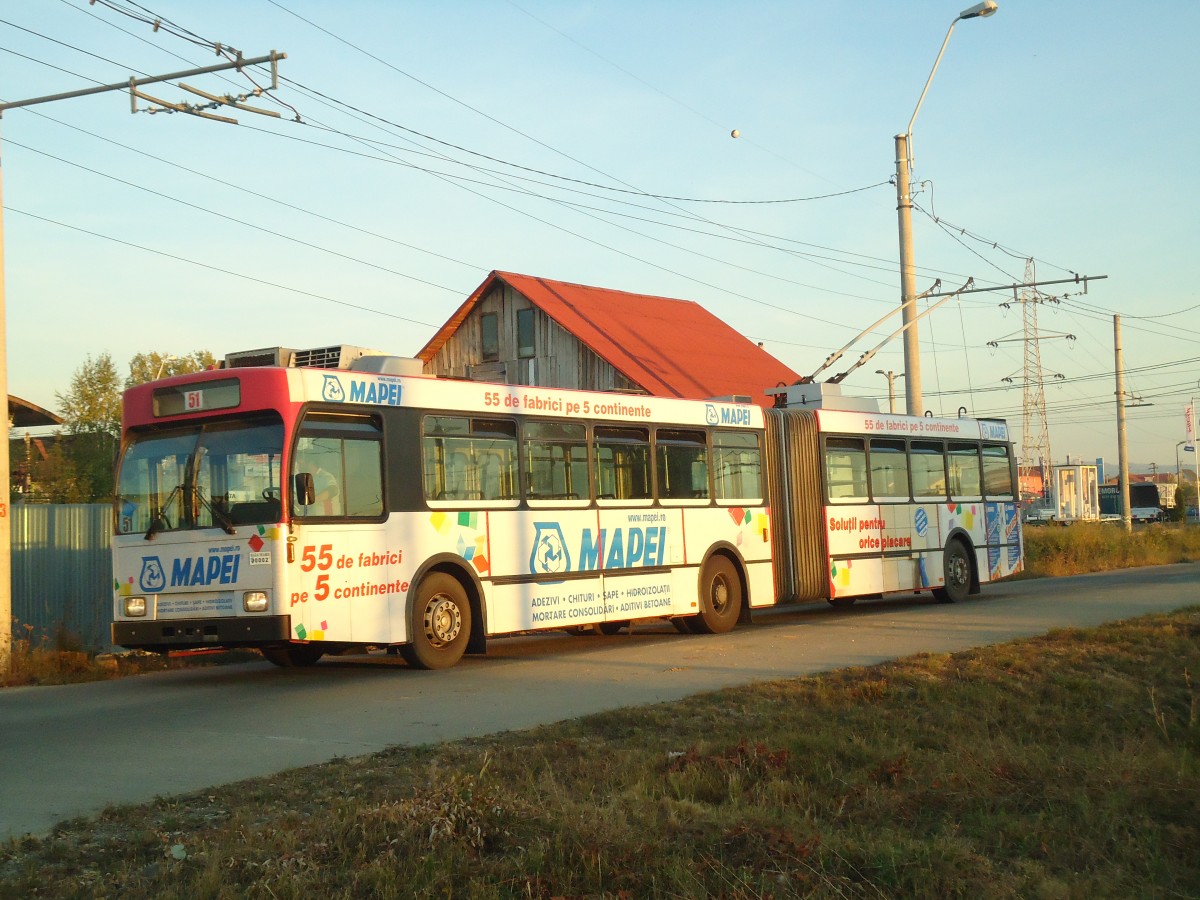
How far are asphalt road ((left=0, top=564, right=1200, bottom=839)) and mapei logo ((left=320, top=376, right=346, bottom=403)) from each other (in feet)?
9.05

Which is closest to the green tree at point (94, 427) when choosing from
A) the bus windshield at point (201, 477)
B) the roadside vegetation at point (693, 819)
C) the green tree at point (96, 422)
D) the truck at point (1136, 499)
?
the green tree at point (96, 422)

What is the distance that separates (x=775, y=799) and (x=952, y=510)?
15947 millimetres

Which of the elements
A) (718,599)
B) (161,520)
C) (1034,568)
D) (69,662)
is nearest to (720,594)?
(718,599)

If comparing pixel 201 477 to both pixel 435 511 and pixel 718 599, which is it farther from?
pixel 718 599

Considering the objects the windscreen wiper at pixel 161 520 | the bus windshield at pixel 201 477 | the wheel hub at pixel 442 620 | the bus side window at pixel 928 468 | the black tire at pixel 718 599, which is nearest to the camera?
the bus windshield at pixel 201 477

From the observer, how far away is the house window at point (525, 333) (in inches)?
1487

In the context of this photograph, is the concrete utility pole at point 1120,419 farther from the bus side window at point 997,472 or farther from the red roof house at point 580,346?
the bus side window at point 997,472

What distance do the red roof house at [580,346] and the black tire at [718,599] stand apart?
55.4 feet

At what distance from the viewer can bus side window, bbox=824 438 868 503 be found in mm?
19688

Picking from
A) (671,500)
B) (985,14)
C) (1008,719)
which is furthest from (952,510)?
(1008,719)

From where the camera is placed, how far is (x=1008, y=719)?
10.2 m

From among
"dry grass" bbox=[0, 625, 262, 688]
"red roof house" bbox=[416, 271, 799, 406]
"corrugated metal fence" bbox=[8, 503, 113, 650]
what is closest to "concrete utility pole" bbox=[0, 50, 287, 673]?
"dry grass" bbox=[0, 625, 262, 688]

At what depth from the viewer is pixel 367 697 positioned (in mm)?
11359

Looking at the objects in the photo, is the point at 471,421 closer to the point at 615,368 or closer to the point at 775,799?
the point at 775,799
